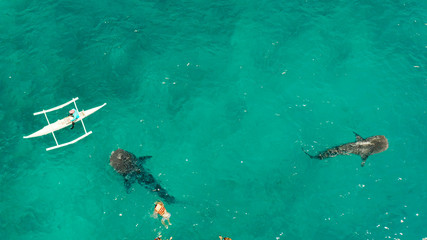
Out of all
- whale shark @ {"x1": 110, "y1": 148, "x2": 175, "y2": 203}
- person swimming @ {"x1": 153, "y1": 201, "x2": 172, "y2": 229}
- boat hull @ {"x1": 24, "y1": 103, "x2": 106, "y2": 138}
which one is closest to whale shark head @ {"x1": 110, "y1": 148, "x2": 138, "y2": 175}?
whale shark @ {"x1": 110, "y1": 148, "x2": 175, "y2": 203}

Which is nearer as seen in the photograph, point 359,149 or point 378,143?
point 359,149

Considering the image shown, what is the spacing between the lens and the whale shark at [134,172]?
25844 millimetres

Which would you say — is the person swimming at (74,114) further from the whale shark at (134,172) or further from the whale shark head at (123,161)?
the whale shark at (134,172)

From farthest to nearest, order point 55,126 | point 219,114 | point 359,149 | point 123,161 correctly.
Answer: point 219,114
point 55,126
point 359,149
point 123,161

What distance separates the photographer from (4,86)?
102 feet

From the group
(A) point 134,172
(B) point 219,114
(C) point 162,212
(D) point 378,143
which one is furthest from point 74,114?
(D) point 378,143

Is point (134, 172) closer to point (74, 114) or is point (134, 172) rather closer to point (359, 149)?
point (74, 114)

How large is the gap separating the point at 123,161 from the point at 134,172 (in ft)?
4.42

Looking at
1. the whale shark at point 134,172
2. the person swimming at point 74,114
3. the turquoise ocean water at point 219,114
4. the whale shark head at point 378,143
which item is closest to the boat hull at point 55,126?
the person swimming at point 74,114

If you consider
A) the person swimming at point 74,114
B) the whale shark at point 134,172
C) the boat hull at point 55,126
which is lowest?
the whale shark at point 134,172

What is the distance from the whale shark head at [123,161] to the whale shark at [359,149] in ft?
47.5

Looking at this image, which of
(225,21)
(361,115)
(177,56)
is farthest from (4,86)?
(361,115)

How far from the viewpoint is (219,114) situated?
2955 centimetres

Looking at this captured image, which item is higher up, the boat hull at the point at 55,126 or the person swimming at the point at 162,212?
the boat hull at the point at 55,126
